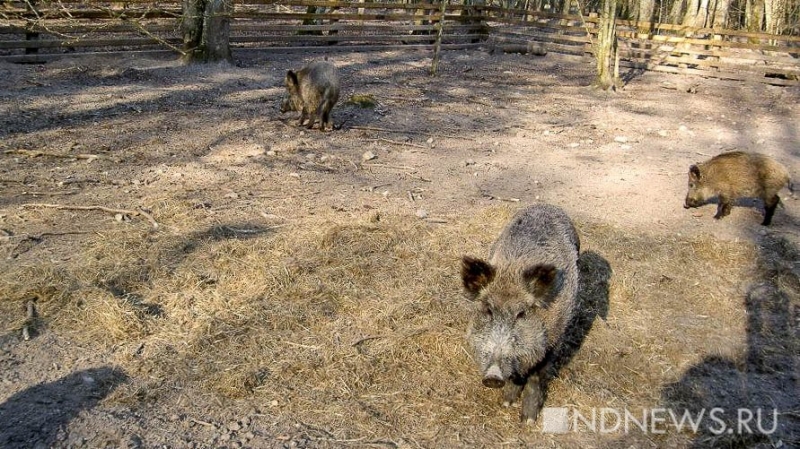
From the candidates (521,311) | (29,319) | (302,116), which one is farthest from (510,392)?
(302,116)

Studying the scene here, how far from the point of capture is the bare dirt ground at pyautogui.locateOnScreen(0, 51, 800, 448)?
394 centimetres

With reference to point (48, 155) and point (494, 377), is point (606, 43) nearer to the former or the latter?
point (48, 155)

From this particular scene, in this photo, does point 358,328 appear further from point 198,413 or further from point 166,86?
point 166,86

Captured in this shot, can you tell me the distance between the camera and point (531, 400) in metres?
4.04

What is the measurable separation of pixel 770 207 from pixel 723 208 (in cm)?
47

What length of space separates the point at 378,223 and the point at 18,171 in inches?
161

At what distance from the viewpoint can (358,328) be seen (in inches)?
190

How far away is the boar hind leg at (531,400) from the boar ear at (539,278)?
1.77ft

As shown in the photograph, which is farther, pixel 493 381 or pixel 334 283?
pixel 334 283

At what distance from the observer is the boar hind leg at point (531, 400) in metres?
4.03

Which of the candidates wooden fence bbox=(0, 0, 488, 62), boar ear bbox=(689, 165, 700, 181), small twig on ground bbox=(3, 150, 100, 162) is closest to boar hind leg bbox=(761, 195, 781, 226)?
boar ear bbox=(689, 165, 700, 181)

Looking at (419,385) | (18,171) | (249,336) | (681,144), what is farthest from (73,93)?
(681,144)

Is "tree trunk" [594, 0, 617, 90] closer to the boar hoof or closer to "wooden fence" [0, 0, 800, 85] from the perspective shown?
"wooden fence" [0, 0, 800, 85]

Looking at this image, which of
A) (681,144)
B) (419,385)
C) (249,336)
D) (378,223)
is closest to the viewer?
(419,385)
